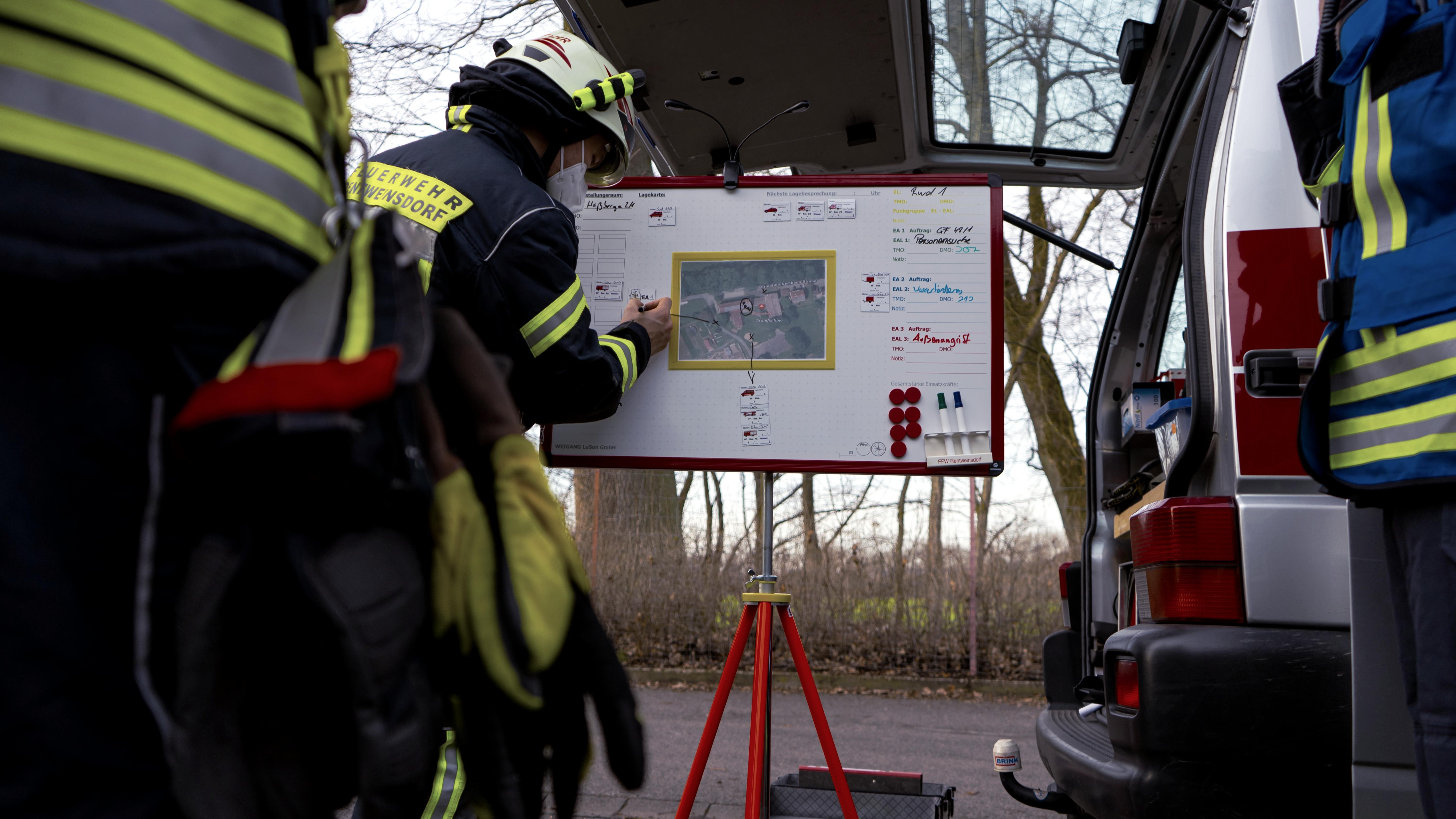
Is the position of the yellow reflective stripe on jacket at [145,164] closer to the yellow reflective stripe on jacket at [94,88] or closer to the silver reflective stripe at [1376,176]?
the yellow reflective stripe on jacket at [94,88]

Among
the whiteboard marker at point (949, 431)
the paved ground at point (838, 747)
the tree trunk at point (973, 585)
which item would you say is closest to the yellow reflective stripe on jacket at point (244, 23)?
the whiteboard marker at point (949, 431)

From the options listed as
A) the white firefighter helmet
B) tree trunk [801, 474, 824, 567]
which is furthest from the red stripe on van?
tree trunk [801, 474, 824, 567]

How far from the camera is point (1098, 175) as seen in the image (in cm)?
352

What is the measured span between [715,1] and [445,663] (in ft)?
7.84

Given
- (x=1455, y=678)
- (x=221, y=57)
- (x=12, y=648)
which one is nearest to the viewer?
(x=12, y=648)

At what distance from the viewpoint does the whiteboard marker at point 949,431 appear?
2.69 meters

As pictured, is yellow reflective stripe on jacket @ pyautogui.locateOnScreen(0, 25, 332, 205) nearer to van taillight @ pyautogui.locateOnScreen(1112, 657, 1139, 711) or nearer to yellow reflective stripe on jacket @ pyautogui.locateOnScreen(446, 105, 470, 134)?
yellow reflective stripe on jacket @ pyautogui.locateOnScreen(446, 105, 470, 134)

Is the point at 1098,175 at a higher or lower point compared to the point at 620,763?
higher

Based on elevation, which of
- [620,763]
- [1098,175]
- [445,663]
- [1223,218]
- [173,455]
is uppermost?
[1098,175]

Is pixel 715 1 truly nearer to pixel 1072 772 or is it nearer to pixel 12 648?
pixel 1072 772

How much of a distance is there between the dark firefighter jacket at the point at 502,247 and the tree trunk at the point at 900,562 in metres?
5.85

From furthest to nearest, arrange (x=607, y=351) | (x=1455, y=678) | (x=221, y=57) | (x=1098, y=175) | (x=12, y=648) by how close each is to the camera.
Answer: (x=1098, y=175) → (x=607, y=351) → (x=1455, y=678) → (x=221, y=57) → (x=12, y=648)

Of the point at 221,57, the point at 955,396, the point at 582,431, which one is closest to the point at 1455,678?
the point at 955,396

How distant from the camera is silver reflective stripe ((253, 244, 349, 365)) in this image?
0.76 metres
